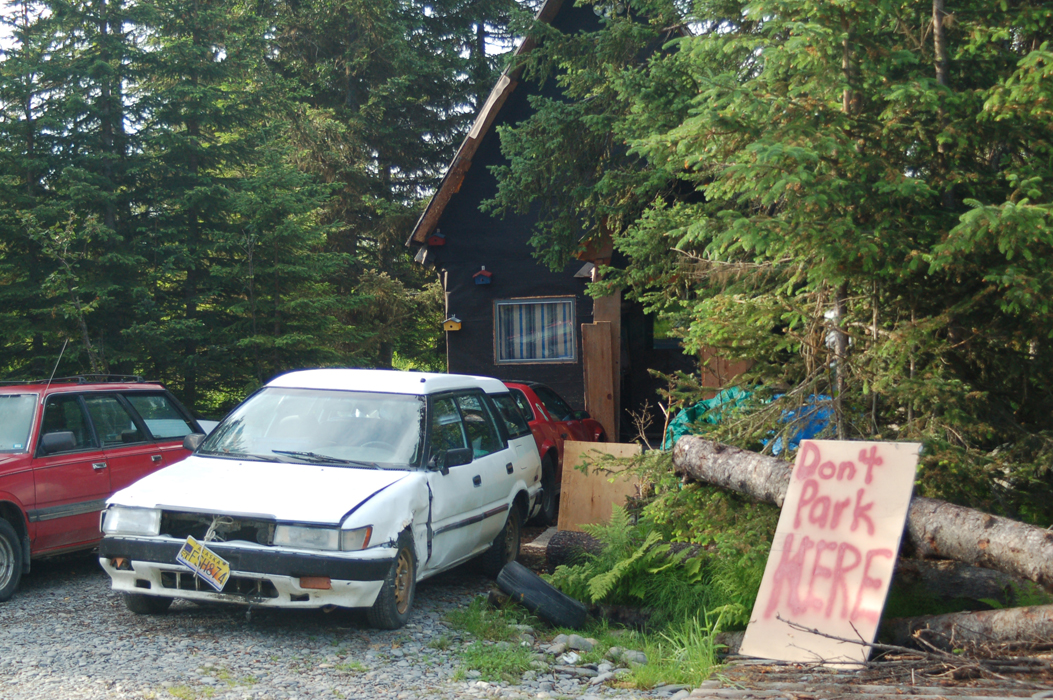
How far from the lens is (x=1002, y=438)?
6105 mm

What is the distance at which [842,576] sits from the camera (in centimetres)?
505

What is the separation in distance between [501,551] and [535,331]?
29.5 ft

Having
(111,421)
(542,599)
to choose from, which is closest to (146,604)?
(111,421)

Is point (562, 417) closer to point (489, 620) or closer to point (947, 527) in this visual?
point (489, 620)

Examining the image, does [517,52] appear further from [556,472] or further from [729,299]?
[729,299]

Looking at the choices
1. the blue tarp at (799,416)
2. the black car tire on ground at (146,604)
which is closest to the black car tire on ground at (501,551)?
the blue tarp at (799,416)

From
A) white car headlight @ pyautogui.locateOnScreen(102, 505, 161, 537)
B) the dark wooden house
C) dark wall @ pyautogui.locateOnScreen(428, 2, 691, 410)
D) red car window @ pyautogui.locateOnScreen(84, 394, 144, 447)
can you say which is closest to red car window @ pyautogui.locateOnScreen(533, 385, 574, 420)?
the dark wooden house

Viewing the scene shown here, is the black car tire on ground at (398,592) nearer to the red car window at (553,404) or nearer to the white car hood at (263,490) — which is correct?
the white car hood at (263,490)

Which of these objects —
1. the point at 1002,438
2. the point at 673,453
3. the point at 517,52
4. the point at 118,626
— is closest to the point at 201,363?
the point at 517,52

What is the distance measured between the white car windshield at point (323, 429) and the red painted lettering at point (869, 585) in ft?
10.0

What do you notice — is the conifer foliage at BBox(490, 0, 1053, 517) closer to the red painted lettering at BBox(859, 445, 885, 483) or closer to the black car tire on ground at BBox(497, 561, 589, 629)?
the red painted lettering at BBox(859, 445, 885, 483)

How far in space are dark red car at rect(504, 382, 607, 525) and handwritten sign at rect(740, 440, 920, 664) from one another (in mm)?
4767

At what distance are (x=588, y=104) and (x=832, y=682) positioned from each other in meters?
8.12

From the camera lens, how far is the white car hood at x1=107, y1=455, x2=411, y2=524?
5566 mm
